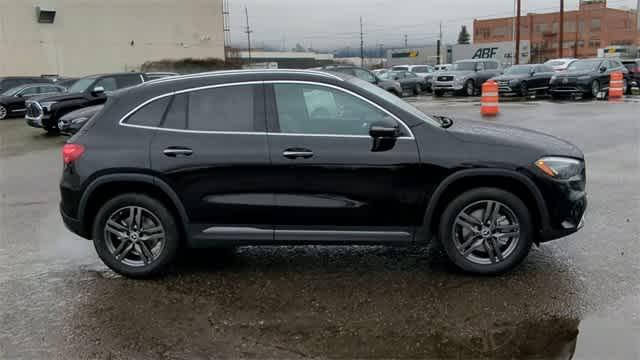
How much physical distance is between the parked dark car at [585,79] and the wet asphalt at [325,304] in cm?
1868

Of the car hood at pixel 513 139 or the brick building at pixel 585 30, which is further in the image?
the brick building at pixel 585 30

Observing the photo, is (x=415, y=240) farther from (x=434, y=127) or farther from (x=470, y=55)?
(x=470, y=55)

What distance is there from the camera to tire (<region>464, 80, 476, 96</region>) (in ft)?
96.8

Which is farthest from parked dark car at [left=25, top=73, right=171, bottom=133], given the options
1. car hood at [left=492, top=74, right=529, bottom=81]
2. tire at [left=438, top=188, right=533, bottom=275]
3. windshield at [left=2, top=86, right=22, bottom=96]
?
car hood at [left=492, top=74, right=529, bottom=81]

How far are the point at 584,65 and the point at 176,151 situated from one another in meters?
23.7

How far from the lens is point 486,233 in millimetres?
4992

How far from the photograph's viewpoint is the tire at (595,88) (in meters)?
23.9

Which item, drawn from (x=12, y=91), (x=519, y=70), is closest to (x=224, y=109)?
(x=12, y=91)

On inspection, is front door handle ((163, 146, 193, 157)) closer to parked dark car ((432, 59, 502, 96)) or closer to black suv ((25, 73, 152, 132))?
black suv ((25, 73, 152, 132))

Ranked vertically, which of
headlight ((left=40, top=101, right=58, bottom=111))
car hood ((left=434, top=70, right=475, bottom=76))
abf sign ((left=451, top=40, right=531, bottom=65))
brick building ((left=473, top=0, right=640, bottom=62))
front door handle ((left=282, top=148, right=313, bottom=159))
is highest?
brick building ((left=473, top=0, right=640, bottom=62))

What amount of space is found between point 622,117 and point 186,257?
14769 millimetres

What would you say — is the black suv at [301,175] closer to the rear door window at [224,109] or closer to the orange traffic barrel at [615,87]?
the rear door window at [224,109]

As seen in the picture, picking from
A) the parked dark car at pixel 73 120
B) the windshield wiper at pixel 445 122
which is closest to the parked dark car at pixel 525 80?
the parked dark car at pixel 73 120

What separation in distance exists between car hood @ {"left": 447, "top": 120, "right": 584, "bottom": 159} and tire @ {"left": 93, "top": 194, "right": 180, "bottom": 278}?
2.56 meters
